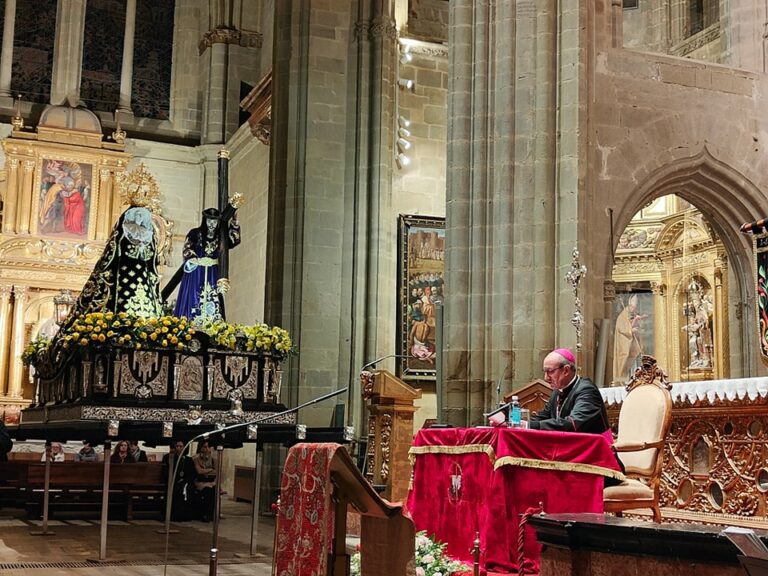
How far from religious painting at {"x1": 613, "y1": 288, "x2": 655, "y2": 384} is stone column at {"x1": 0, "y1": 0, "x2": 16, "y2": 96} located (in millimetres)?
14216

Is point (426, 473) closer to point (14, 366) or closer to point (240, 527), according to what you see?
point (240, 527)

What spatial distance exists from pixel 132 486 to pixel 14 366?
30.4 ft

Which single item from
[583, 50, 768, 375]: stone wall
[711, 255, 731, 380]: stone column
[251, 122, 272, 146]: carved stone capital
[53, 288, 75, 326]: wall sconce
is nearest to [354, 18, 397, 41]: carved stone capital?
[251, 122, 272, 146]: carved stone capital

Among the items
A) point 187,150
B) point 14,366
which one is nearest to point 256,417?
point 14,366

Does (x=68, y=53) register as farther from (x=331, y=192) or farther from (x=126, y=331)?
(x=126, y=331)

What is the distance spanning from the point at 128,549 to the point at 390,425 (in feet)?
12.1

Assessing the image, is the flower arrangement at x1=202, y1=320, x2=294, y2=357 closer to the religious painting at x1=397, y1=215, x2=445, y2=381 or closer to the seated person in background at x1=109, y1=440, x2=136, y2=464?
the seated person in background at x1=109, y1=440, x2=136, y2=464

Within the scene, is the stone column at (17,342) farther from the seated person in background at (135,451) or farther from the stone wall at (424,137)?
the stone wall at (424,137)

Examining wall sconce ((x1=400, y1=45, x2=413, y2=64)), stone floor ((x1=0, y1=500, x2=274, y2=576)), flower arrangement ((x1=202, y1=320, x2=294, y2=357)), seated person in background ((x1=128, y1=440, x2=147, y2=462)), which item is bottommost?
stone floor ((x1=0, y1=500, x2=274, y2=576))

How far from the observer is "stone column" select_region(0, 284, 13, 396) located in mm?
20828

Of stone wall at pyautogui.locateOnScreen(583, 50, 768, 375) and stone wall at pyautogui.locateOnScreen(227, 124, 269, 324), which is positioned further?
stone wall at pyautogui.locateOnScreen(227, 124, 269, 324)

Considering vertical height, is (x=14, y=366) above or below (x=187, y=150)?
below

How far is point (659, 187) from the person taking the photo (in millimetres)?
12852

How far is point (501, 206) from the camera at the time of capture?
448 inches
